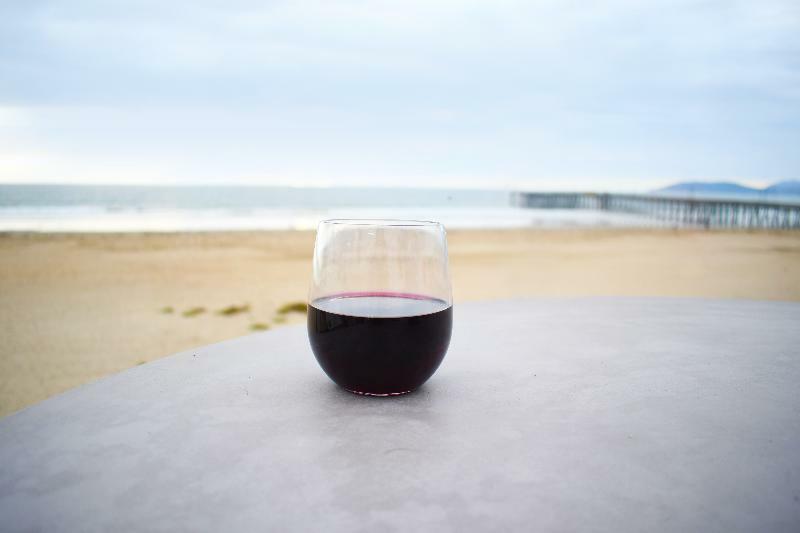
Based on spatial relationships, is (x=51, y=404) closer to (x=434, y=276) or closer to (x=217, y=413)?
(x=217, y=413)

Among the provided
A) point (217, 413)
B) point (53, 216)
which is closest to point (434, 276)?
point (217, 413)

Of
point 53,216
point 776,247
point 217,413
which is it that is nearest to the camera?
point 217,413

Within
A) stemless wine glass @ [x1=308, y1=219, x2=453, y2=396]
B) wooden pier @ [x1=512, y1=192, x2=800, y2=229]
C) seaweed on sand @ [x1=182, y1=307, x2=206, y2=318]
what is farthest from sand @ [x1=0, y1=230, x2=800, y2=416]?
wooden pier @ [x1=512, y1=192, x2=800, y2=229]

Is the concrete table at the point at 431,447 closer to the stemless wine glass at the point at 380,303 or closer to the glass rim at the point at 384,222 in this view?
the stemless wine glass at the point at 380,303

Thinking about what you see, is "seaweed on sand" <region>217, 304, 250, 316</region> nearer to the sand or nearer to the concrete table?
the sand

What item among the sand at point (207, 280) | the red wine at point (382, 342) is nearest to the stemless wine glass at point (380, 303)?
the red wine at point (382, 342)

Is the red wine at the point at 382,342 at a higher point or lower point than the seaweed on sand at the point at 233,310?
higher
